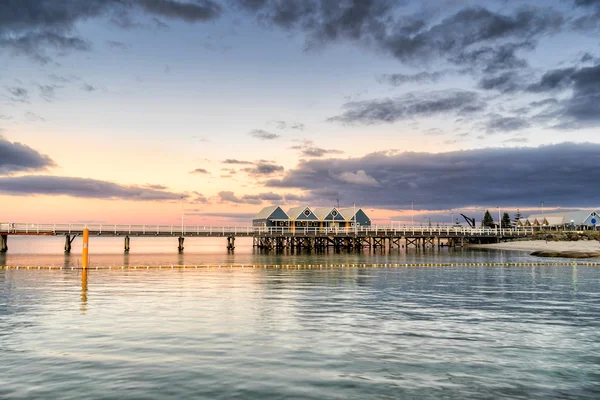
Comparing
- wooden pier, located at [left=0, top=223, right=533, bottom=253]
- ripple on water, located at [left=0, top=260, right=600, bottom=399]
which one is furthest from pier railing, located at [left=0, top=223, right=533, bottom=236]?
ripple on water, located at [left=0, top=260, right=600, bottom=399]

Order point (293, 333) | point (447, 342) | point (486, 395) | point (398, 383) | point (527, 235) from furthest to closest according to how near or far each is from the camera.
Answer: point (527, 235)
point (293, 333)
point (447, 342)
point (398, 383)
point (486, 395)

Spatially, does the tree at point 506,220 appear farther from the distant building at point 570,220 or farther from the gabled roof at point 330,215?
the gabled roof at point 330,215

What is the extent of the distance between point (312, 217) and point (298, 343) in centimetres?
8665

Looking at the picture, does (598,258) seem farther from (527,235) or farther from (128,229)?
(128,229)

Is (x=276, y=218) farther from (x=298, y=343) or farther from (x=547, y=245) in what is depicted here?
(x=298, y=343)

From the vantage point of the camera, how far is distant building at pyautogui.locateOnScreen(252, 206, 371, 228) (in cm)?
9856

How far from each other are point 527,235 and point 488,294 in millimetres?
80246

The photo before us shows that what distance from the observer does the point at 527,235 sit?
9681 cm

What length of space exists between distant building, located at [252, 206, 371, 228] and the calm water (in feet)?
239

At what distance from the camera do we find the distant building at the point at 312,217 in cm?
9856

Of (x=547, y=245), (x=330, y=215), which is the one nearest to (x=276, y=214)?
(x=330, y=215)

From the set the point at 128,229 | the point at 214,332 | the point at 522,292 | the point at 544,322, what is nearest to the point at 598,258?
the point at 522,292

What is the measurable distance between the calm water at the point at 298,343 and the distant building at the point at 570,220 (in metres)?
102

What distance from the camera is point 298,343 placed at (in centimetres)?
1332
